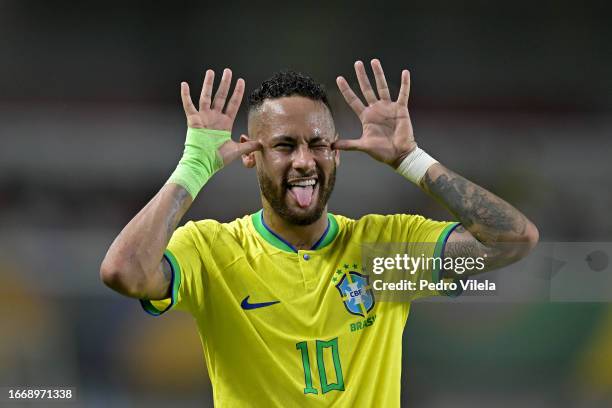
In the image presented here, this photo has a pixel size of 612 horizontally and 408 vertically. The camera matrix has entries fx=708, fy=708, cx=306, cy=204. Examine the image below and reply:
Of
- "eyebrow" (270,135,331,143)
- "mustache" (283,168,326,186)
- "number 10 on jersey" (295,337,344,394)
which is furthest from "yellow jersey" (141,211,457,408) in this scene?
Answer: "eyebrow" (270,135,331,143)

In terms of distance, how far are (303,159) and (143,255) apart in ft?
1.85

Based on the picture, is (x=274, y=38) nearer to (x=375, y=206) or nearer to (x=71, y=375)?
(x=375, y=206)

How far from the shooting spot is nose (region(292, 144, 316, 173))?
7.05 feet

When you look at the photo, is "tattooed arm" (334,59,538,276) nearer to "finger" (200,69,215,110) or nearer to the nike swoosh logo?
"finger" (200,69,215,110)

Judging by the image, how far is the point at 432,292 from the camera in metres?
2.29

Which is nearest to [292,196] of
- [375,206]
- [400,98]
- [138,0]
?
[400,98]

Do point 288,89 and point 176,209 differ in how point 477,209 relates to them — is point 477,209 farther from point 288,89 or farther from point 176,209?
point 176,209

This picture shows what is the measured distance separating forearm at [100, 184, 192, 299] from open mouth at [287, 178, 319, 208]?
370mm

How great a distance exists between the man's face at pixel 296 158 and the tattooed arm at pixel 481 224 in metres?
0.33

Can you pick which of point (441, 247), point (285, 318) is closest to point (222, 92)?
point (285, 318)

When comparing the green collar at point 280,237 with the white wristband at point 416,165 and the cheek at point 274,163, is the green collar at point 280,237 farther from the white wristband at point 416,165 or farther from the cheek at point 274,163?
the white wristband at point 416,165

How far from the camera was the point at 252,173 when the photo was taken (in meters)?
4.08

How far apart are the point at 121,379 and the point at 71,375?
253 mm

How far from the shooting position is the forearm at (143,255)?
74.8 inches
